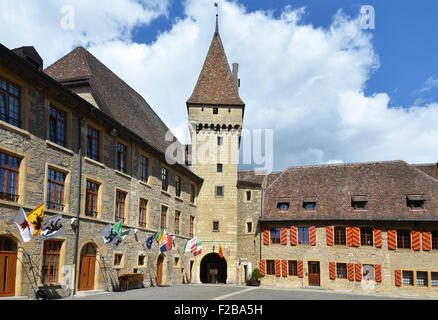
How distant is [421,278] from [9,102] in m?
26.0

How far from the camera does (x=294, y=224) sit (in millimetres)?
32344

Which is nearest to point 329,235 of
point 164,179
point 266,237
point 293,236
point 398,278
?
point 293,236

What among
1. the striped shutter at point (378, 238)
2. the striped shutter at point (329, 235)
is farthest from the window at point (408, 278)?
the striped shutter at point (329, 235)

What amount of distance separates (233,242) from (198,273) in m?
3.41

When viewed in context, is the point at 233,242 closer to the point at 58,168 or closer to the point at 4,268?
the point at 58,168

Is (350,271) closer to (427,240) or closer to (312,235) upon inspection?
Result: (312,235)

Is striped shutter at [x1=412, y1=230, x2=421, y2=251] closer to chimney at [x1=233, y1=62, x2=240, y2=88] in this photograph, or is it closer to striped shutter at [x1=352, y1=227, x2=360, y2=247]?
striped shutter at [x1=352, y1=227, x2=360, y2=247]

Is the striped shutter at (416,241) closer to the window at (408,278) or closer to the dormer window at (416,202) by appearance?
the window at (408,278)

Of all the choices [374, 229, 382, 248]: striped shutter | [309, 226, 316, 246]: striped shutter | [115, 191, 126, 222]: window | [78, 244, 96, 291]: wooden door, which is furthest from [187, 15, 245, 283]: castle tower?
[78, 244, 96, 291]: wooden door

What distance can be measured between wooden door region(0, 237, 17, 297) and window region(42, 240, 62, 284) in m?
1.62

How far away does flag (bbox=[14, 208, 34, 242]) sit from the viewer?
44.4ft

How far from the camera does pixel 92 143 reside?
62.8ft
